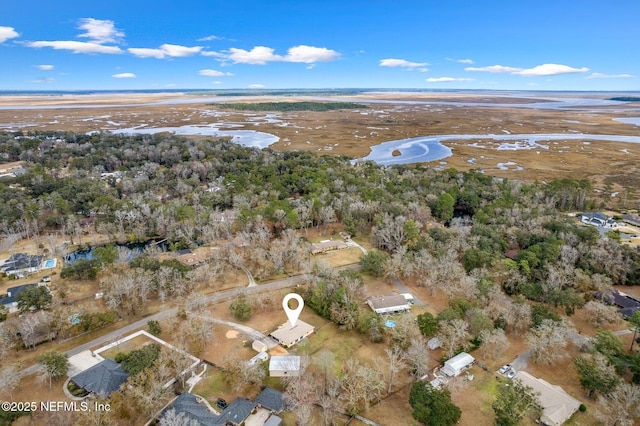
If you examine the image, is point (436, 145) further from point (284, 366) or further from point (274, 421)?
point (274, 421)

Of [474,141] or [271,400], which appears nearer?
[271,400]

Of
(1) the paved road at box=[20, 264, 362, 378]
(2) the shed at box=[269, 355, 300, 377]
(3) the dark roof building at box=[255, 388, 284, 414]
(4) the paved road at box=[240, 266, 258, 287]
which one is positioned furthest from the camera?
(4) the paved road at box=[240, 266, 258, 287]

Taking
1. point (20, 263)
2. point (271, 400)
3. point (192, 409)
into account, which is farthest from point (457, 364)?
point (20, 263)

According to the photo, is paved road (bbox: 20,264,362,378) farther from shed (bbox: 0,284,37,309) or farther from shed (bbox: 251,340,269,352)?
shed (bbox: 0,284,37,309)

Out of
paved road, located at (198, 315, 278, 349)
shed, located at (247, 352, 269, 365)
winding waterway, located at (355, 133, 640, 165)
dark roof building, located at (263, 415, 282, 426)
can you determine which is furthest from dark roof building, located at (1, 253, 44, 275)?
winding waterway, located at (355, 133, 640, 165)

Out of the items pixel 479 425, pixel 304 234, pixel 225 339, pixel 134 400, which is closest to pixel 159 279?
pixel 225 339

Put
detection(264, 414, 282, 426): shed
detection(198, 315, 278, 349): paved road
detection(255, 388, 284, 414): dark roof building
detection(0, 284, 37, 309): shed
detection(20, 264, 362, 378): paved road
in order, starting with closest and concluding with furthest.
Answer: detection(264, 414, 282, 426): shed < detection(255, 388, 284, 414): dark roof building < detection(20, 264, 362, 378): paved road < detection(198, 315, 278, 349): paved road < detection(0, 284, 37, 309): shed

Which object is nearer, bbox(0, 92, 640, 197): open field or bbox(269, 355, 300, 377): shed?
bbox(269, 355, 300, 377): shed

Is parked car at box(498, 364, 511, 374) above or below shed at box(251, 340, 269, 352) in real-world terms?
below
